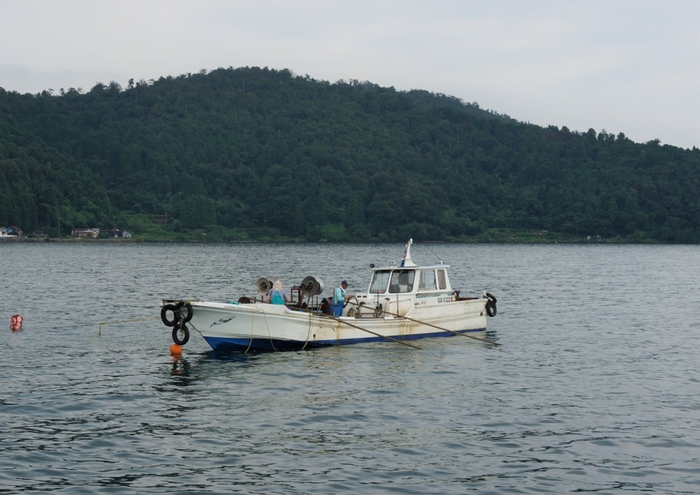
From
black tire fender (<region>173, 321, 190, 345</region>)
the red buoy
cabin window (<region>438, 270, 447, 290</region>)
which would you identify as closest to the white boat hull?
black tire fender (<region>173, 321, 190, 345</region>)

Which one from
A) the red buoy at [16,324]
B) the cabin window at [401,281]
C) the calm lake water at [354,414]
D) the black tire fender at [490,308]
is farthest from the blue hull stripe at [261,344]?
the red buoy at [16,324]

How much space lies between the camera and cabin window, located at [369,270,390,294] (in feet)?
121

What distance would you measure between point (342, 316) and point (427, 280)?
500cm

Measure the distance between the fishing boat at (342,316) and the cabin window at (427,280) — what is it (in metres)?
0.05

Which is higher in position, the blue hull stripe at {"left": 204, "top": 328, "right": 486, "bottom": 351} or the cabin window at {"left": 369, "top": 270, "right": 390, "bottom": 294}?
the cabin window at {"left": 369, "top": 270, "right": 390, "bottom": 294}

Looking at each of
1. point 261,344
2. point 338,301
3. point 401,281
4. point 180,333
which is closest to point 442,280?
point 401,281

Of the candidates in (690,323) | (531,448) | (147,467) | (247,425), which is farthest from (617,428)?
(690,323)

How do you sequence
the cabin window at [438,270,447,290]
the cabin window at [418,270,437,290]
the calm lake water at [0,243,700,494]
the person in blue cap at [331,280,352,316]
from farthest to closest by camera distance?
1. the cabin window at [438,270,447,290]
2. the cabin window at [418,270,437,290]
3. the person in blue cap at [331,280,352,316]
4. the calm lake water at [0,243,700,494]

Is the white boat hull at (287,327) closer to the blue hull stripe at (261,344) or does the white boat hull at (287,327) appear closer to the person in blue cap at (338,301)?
the blue hull stripe at (261,344)

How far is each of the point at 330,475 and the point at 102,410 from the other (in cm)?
849

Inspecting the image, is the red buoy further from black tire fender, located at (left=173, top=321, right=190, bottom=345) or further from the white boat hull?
black tire fender, located at (left=173, top=321, right=190, bottom=345)

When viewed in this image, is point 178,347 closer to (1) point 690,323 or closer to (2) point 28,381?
(2) point 28,381

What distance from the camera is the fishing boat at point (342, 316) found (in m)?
31.8

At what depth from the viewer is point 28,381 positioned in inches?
1062
